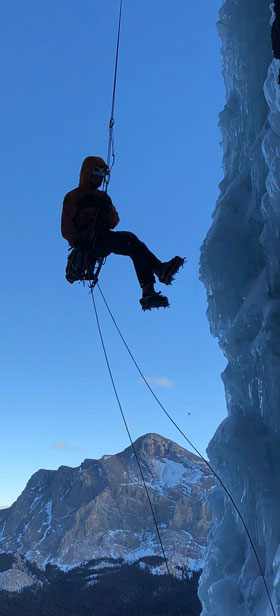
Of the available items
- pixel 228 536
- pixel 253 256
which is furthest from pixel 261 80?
pixel 228 536

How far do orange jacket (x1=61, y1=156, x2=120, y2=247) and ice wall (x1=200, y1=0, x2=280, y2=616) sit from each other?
2.03 m

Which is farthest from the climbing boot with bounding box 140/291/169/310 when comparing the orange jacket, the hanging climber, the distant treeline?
the distant treeline

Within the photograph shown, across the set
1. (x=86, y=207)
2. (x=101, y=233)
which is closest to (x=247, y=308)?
(x=101, y=233)

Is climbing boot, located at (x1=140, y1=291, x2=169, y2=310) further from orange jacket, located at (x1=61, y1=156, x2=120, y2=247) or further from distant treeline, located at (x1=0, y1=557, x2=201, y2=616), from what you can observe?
distant treeline, located at (x1=0, y1=557, x2=201, y2=616)

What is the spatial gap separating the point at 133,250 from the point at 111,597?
4688 inches

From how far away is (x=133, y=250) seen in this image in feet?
25.3

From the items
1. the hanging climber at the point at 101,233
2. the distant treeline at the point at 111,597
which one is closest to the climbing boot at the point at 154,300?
the hanging climber at the point at 101,233

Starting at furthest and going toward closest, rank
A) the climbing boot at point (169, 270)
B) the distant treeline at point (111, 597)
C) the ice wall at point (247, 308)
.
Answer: the distant treeline at point (111, 597) → the climbing boot at point (169, 270) → the ice wall at point (247, 308)

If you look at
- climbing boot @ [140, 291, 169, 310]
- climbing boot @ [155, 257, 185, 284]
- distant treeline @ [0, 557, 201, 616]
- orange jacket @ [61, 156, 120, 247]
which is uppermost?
orange jacket @ [61, 156, 120, 247]

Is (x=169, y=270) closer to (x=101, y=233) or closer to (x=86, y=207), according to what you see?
(x=101, y=233)

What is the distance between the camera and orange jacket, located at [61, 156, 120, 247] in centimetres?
762

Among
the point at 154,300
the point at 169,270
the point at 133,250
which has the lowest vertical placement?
the point at 154,300

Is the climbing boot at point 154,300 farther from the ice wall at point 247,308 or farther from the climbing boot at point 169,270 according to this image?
the ice wall at point 247,308

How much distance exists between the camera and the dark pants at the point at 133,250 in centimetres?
762
